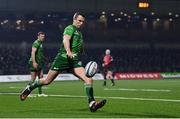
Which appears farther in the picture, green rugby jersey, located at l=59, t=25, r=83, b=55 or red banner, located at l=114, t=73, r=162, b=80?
red banner, located at l=114, t=73, r=162, b=80

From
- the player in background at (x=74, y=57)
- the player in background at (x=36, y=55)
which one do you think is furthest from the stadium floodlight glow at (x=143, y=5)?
the player in background at (x=74, y=57)

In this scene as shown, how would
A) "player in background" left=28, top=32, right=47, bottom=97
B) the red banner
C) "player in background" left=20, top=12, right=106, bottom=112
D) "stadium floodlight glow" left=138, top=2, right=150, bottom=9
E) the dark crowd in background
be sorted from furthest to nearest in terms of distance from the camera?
the dark crowd in background → "stadium floodlight glow" left=138, top=2, right=150, bottom=9 → the red banner → "player in background" left=28, top=32, right=47, bottom=97 → "player in background" left=20, top=12, right=106, bottom=112

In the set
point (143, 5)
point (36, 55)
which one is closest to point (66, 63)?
point (36, 55)

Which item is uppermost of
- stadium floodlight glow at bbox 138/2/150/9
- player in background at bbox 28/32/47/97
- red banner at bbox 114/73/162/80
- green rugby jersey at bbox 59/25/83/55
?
green rugby jersey at bbox 59/25/83/55

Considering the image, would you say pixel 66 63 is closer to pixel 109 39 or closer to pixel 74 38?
pixel 74 38

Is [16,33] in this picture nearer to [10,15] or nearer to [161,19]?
[10,15]

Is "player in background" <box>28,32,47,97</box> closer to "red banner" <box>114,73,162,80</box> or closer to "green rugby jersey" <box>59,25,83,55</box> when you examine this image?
"green rugby jersey" <box>59,25,83,55</box>

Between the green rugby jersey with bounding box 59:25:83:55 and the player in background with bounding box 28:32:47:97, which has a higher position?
the green rugby jersey with bounding box 59:25:83:55

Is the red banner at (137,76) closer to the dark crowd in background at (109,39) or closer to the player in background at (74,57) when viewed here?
the dark crowd in background at (109,39)

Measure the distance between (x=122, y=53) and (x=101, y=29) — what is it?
12.2 ft

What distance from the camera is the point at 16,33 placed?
53750mm

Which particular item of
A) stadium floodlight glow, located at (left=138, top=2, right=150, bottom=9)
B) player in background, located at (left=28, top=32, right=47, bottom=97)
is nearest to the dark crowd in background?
stadium floodlight glow, located at (left=138, top=2, right=150, bottom=9)

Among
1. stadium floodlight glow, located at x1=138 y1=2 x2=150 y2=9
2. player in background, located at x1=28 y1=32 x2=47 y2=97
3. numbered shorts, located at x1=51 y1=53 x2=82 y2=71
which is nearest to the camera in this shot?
numbered shorts, located at x1=51 y1=53 x2=82 y2=71

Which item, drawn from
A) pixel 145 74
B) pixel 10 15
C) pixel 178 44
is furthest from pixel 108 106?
pixel 178 44
